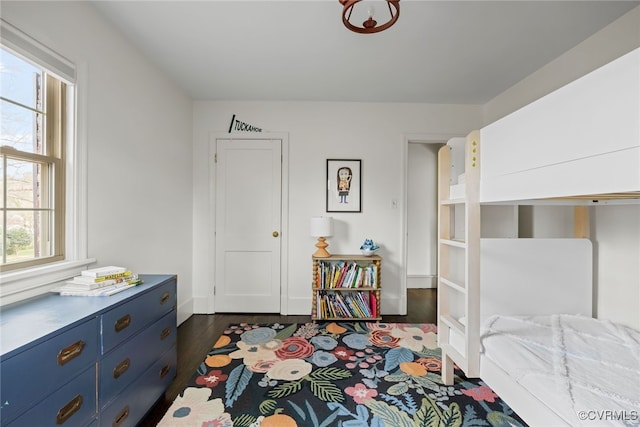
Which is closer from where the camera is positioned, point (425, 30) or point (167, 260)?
point (425, 30)

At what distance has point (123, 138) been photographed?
2.10 meters

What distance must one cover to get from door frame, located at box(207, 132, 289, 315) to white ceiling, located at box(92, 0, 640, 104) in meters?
0.49

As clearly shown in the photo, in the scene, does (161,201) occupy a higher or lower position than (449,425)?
higher

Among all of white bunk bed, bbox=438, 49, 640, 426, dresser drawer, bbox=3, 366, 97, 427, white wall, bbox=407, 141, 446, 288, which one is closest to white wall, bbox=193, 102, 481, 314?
white wall, bbox=407, 141, 446, 288

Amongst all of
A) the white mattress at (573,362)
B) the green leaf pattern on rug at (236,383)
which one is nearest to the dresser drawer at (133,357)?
the green leaf pattern on rug at (236,383)

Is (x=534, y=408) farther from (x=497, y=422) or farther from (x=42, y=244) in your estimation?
(x=42, y=244)

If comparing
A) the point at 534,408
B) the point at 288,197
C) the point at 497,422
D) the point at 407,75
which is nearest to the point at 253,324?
the point at 288,197

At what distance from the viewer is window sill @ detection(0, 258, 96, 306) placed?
4.17 ft

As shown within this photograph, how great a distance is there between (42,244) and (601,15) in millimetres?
3797

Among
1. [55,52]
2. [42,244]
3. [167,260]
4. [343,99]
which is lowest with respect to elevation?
[167,260]

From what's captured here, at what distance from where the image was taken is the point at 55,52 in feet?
5.10

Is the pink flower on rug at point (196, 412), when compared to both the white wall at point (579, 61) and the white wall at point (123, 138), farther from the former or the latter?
the white wall at point (579, 61)

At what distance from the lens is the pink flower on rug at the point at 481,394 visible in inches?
69.6

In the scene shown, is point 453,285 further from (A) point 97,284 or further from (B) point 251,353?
(A) point 97,284
